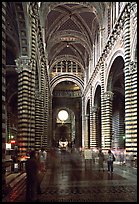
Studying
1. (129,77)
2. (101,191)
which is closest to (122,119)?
(129,77)

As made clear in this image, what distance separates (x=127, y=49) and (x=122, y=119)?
27977mm

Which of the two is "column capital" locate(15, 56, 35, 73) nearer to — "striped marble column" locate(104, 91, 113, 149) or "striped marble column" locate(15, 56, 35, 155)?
"striped marble column" locate(15, 56, 35, 155)

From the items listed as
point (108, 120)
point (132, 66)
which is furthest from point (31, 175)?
point (108, 120)

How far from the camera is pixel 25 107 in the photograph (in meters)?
19.5

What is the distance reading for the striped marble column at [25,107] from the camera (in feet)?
63.7

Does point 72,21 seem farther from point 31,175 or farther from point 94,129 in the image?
point 31,175

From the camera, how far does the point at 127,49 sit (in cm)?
2167

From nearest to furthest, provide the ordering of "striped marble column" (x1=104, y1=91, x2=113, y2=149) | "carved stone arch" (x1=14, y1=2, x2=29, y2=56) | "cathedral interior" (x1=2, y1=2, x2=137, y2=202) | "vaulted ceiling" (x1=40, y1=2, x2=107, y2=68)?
1. "cathedral interior" (x1=2, y1=2, x2=137, y2=202)
2. "carved stone arch" (x1=14, y1=2, x2=29, y2=56)
3. "striped marble column" (x1=104, y1=91, x2=113, y2=149)
4. "vaulted ceiling" (x1=40, y1=2, x2=107, y2=68)

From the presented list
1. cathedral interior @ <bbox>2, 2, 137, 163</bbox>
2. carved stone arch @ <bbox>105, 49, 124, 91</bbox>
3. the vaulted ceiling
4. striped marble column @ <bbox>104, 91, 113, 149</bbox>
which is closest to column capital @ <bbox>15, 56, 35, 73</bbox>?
cathedral interior @ <bbox>2, 2, 137, 163</bbox>

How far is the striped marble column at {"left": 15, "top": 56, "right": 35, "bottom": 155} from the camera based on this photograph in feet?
63.7

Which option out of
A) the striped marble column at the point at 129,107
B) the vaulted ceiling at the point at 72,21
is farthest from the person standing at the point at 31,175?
the vaulted ceiling at the point at 72,21

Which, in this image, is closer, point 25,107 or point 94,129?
point 25,107

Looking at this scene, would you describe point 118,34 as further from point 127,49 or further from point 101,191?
point 101,191

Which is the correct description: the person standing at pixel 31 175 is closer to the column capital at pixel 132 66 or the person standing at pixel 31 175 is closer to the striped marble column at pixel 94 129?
the column capital at pixel 132 66
